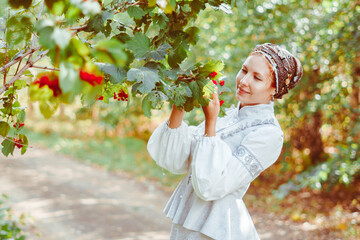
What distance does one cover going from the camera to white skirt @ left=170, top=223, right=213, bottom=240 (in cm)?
176

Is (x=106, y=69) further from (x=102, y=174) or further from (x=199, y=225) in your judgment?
(x=102, y=174)

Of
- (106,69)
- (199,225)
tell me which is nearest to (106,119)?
(199,225)

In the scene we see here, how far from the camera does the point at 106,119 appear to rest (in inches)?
264

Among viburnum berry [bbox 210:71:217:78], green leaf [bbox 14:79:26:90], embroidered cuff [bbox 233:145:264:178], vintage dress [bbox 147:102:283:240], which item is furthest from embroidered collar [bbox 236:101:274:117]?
green leaf [bbox 14:79:26:90]

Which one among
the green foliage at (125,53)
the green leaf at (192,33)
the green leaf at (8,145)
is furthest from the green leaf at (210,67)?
the green leaf at (8,145)

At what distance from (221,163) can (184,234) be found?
1.68 ft

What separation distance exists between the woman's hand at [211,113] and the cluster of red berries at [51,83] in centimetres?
79

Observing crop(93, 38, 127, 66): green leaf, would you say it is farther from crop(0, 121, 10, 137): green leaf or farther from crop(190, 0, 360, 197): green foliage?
crop(190, 0, 360, 197): green foliage

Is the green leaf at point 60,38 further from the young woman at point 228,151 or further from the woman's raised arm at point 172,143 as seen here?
the woman's raised arm at point 172,143

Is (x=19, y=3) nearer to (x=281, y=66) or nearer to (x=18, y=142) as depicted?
(x=18, y=142)

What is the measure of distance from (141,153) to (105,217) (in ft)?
11.5

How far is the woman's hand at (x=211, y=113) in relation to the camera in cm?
154

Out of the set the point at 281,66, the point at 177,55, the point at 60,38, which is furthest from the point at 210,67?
the point at 60,38

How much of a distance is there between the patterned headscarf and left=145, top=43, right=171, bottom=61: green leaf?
66 cm
